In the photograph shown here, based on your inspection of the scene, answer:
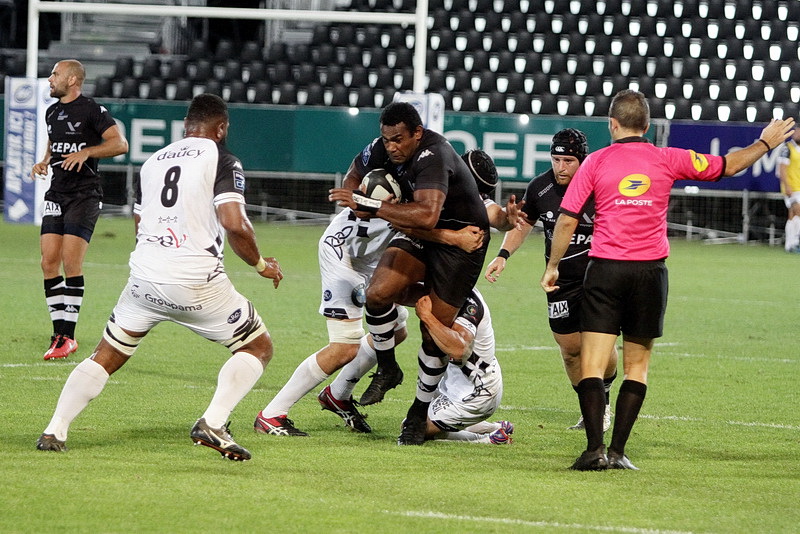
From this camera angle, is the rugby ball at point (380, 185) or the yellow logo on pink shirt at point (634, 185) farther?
the rugby ball at point (380, 185)

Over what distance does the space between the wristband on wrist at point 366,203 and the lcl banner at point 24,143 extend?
1459 cm

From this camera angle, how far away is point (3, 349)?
9.88 meters

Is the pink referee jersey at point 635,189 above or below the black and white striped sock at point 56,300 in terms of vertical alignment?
above

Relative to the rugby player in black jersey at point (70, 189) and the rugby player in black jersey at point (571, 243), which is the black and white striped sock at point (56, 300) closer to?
the rugby player in black jersey at point (70, 189)

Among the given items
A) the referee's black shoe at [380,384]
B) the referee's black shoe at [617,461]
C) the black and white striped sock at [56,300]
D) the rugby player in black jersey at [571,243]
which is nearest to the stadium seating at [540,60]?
the black and white striped sock at [56,300]

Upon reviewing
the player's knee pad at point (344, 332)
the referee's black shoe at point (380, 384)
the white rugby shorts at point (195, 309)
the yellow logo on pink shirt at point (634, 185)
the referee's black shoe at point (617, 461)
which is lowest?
the referee's black shoe at point (617, 461)

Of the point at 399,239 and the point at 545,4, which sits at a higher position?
the point at 545,4

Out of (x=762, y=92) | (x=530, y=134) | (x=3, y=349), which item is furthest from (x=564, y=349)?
(x=762, y=92)

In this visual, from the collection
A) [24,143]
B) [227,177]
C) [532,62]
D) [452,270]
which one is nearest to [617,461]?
[452,270]

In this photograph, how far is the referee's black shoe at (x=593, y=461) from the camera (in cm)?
604

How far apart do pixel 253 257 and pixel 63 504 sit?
1.57 meters

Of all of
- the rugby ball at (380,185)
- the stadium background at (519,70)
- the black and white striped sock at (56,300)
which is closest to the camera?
the rugby ball at (380,185)

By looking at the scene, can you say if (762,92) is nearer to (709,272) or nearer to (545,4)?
(545,4)

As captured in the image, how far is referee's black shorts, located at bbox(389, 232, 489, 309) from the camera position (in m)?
6.85
